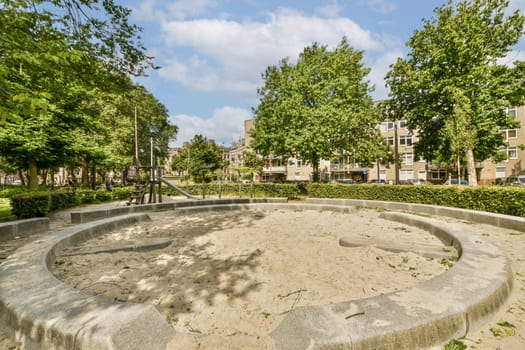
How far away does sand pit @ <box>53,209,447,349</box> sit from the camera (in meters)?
2.92

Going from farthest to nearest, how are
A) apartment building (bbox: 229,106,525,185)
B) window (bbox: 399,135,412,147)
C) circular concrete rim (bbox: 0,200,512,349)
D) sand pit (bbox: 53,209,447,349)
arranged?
window (bbox: 399,135,412,147) → apartment building (bbox: 229,106,525,185) → sand pit (bbox: 53,209,447,349) → circular concrete rim (bbox: 0,200,512,349)

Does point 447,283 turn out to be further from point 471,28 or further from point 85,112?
point 471,28

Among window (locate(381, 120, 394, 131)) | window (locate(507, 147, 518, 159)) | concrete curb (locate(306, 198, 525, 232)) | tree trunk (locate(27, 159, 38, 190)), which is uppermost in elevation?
window (locate(381, 120, 394, 131))

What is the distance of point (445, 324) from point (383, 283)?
1.45 m

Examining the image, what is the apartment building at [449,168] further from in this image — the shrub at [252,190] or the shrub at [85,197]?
the shrub at [85,197]

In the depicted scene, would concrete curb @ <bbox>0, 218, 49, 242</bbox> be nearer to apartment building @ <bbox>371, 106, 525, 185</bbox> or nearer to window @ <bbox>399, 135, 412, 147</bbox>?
apartment building @ <bbox>371, 106, 525, 185</bbox>

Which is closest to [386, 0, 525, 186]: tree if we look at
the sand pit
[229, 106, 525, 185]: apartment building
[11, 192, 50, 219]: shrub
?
[229, 106, 525, 185]: apartment building

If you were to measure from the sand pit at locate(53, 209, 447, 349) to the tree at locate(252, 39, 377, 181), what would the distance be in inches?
587

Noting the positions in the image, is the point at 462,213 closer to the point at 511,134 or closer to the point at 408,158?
the point at 511,134

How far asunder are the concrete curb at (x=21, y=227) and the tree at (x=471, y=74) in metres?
25.0

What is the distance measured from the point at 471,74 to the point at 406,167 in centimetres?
3306

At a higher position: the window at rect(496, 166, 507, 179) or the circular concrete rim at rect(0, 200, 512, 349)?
the window at rect(496, 166, 507, 179)

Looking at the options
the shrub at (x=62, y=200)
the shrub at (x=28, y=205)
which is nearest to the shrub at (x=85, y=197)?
the shrub at (x=62, y=200)

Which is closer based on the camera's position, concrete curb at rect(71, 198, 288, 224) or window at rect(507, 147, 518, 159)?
concrete curb at rect(71, 198, 288, 224)
